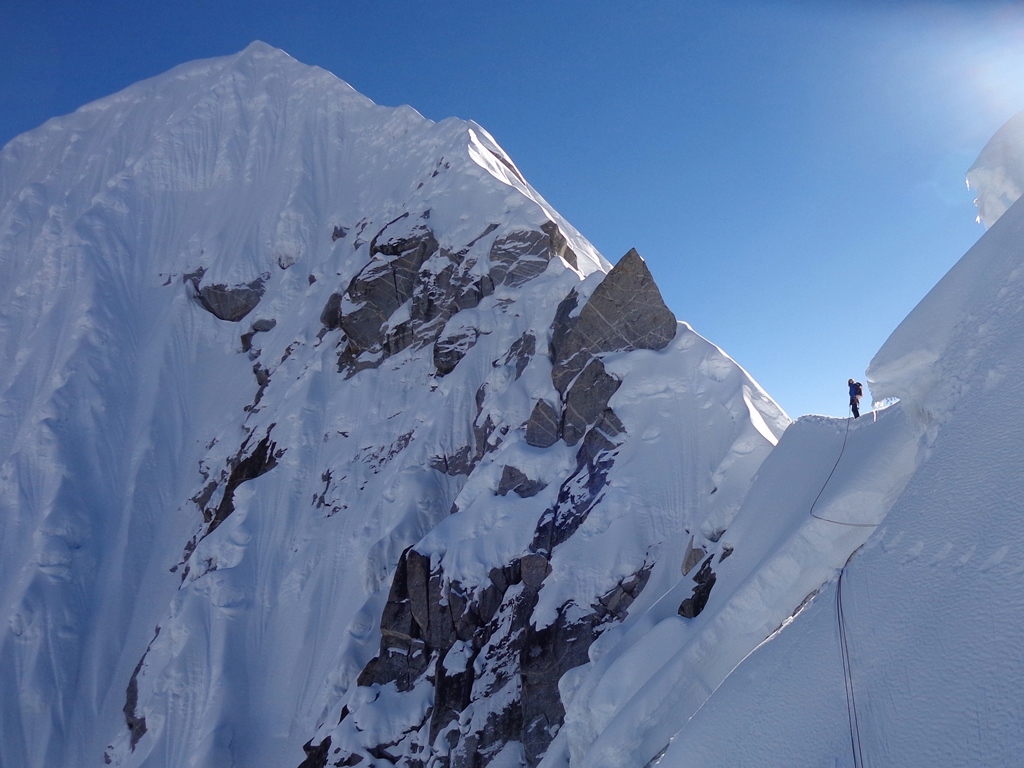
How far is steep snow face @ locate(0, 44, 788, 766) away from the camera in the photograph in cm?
2167

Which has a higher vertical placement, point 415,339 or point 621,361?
point 415,339

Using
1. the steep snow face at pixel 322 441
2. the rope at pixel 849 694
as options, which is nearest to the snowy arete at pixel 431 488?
the rope at pixel 849 694

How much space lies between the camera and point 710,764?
283 inches

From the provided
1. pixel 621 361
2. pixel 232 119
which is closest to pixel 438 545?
pixel 621 361

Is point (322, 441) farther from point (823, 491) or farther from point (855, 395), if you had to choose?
point (823, 491)

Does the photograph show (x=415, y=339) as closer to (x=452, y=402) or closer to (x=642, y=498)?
(x=452, y=402)

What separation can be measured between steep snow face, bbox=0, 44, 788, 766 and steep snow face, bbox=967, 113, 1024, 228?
27.2 feet

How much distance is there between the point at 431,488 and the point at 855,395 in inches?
716

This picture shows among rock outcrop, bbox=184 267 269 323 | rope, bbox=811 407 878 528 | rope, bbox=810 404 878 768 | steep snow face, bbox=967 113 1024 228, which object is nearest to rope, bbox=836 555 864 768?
rope, bbox=810 404 878 768

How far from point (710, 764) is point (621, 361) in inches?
732

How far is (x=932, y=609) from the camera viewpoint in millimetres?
6062

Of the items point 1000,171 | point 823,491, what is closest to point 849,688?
point 823,491

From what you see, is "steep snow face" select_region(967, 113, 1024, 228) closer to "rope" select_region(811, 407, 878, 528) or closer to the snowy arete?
the snowy arete

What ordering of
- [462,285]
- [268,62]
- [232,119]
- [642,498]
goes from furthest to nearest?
[268,62], [232,119], [462,285], [642,498]
